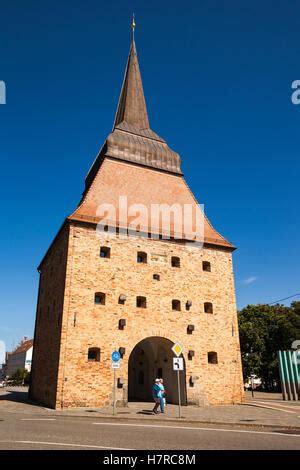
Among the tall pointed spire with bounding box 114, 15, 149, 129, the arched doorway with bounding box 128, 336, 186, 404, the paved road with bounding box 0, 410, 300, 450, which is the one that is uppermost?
the tall pointed spire with bounding box 114, 15, 149, 129

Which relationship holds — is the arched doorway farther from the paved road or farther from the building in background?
the building in background

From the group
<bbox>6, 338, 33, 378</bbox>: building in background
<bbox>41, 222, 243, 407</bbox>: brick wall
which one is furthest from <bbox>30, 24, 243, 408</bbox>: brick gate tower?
<bbox>6, 338, 33, 378</bbox>: building in background

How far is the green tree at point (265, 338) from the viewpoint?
3821 centimetres

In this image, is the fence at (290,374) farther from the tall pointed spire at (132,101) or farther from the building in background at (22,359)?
the building in background at (22,359)

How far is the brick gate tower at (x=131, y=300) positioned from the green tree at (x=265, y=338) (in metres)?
19.8

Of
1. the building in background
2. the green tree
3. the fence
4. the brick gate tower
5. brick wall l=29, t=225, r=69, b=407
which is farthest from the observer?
the building in background

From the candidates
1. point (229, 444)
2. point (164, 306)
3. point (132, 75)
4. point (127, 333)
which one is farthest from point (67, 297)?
point (132, 75)

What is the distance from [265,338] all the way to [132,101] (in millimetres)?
28851

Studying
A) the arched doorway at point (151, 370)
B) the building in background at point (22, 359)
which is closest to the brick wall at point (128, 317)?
the arched doorway at point (151, 370)

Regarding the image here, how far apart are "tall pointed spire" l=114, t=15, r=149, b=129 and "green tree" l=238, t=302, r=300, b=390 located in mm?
24959

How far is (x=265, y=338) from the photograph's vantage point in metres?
40.2

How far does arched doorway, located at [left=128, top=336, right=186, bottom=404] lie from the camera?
64.3 ft

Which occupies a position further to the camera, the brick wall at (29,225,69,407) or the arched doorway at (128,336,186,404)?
the arched doorway at (128,336,186,404)
